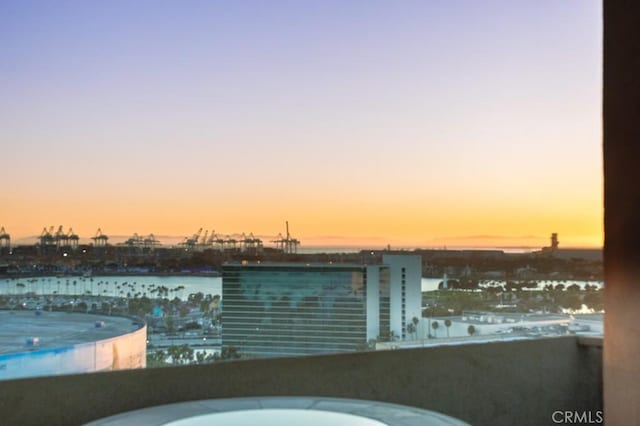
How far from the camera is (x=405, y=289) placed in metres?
4.00

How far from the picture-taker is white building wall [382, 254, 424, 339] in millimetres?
3875

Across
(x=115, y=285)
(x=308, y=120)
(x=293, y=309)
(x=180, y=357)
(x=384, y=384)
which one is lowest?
(x=384, y=384)

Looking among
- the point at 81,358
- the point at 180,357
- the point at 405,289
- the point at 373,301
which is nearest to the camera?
the point at 81,358

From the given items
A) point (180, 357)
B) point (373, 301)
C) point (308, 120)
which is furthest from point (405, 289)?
point (180, 357)

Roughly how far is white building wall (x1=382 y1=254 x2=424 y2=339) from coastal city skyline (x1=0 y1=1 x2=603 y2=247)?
0.13 m

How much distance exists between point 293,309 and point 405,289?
69 centimetres

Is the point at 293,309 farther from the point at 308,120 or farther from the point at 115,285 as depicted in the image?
the point at 308,120

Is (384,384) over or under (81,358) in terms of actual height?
under

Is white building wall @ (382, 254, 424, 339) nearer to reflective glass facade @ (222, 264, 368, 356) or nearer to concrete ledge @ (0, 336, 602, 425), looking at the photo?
reflective glass facade @ (222, 264, 368, 356)

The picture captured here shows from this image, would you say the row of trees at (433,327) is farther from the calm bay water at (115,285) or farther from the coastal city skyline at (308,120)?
the calm bay water at (115,285)

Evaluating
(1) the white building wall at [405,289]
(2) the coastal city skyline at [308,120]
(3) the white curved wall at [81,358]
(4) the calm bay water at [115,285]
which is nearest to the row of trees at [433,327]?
(1) the white building wall at [405,289]

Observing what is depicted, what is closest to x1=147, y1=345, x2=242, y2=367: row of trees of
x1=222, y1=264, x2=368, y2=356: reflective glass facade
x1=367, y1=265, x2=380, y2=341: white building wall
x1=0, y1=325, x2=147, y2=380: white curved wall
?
x1=0, y1=325, x2=147, y2=380: white curved wall

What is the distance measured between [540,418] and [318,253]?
1.49 m

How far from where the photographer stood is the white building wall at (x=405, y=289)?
153 inches
